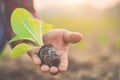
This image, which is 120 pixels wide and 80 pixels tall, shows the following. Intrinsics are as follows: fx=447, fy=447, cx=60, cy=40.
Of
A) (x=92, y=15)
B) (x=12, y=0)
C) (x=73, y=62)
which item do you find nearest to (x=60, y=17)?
(x=92, y=15)

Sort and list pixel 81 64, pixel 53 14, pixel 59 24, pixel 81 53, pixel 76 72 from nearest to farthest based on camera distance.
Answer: pixel 76 72, pixel 81 64, pixel 81 53, pixel 59 24, pixel 53 14

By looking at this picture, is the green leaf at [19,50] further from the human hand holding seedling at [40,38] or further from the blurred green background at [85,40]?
the blurred green background at [85,40]

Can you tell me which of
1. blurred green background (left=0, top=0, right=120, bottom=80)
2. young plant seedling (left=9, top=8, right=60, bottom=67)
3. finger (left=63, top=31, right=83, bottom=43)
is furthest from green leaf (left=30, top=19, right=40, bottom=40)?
blurred green background (left=0, top=0, right=120, bottom=80)

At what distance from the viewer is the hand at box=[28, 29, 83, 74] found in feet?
4.95

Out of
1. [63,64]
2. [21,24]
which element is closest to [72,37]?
[63,64]

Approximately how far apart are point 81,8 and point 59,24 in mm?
320

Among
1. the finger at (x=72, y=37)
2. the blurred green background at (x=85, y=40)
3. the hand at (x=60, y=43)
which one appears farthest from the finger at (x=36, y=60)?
the blurred green background at (x=85, y=40)

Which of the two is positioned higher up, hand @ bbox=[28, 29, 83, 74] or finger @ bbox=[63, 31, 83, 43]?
finger @ bbox=[63, 31, 83, 43]

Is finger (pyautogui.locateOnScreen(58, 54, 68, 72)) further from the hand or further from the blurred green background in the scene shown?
the blurred green background

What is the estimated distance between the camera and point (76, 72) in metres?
2.38

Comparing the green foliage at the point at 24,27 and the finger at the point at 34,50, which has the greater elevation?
the green foliage at the point at 24,27

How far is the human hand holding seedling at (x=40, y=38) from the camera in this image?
153cm

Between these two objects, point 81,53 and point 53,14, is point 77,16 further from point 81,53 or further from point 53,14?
point 81,53

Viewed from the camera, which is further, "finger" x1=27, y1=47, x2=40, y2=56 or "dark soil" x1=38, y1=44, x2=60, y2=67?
"finger" x1=27, y1=47, x2=40, y2=56
